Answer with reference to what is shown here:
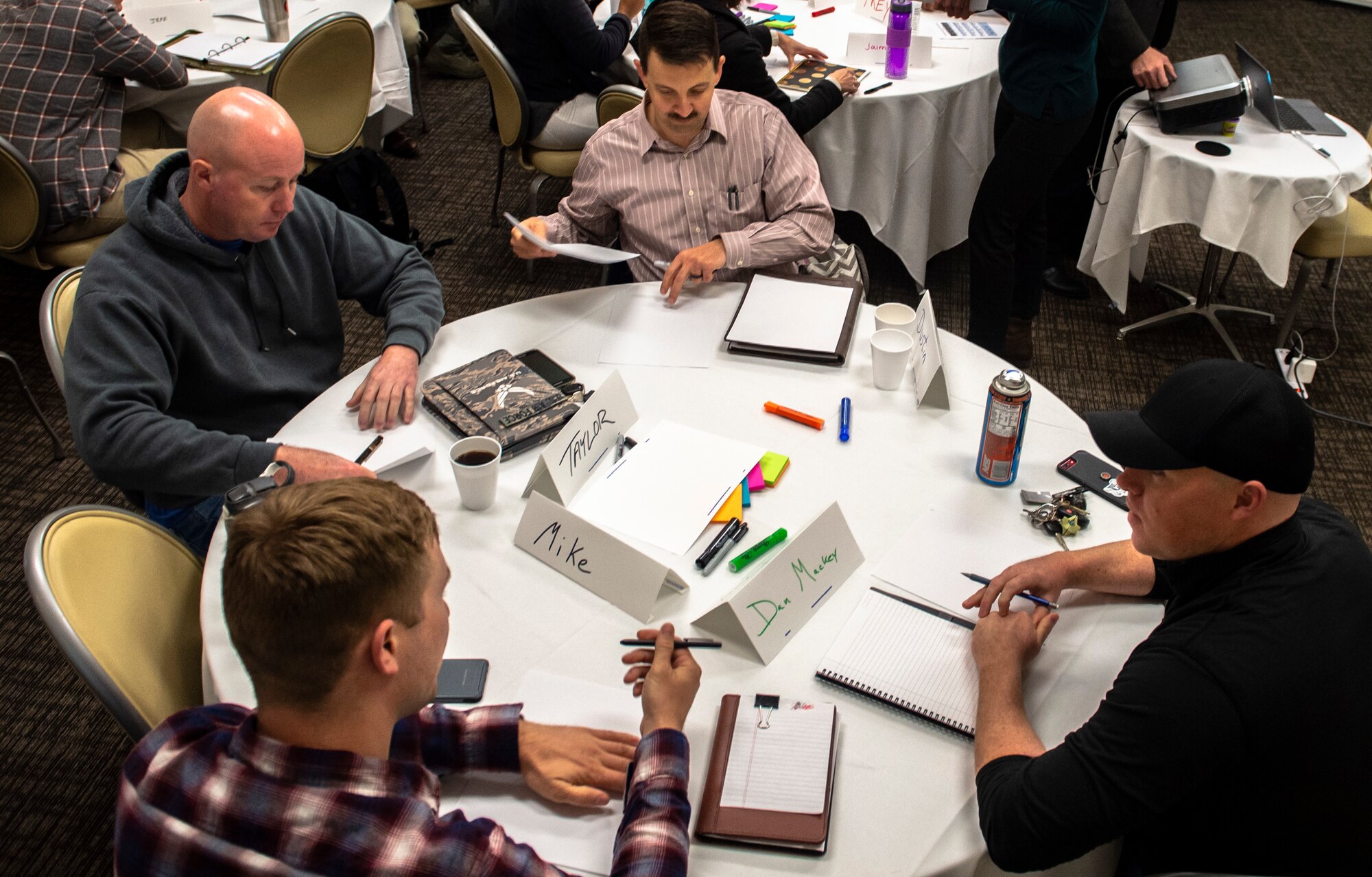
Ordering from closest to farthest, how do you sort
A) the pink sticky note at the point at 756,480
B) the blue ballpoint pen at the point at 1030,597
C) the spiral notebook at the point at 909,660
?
1. the spiral notebook at the point at 909,660
2. the blue ballpoint pen at the point at 1030,597
3. the pink sticky note at the point at 756,480

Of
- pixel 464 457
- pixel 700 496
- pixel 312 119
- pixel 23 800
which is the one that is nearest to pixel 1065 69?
pixel 700 496

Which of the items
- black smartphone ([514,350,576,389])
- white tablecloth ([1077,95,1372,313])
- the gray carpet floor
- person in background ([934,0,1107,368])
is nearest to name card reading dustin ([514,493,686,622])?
black smartphone ([514,350,576,389])

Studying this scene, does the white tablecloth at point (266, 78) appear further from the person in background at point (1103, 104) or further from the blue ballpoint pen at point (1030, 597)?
the blue ballpoint pen at point (1030, 597)

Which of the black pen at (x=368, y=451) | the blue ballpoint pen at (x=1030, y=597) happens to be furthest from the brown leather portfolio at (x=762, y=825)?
the black pen at (x=368, y=451)

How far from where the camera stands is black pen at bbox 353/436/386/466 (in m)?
1.66

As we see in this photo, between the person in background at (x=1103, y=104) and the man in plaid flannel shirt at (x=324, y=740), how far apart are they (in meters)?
2.56

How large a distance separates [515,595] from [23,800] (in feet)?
4.49

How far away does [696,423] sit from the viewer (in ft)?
5.81

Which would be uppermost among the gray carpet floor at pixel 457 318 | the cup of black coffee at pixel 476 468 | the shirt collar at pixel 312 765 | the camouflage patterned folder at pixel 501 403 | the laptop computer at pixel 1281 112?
the shirt collar at pixel 312 765

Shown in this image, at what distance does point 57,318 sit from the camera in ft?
5.95

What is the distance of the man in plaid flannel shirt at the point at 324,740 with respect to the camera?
0.92 metres

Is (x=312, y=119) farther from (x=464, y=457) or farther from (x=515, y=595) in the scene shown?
(x=515, y=595)

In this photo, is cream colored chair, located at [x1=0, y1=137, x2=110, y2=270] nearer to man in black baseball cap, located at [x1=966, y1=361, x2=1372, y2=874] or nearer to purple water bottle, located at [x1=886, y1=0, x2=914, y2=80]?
purple water bottle, located at [x1=886, y1=0, x2=914, y2=80]

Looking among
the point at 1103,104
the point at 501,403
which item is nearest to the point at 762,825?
the point at 501,403
